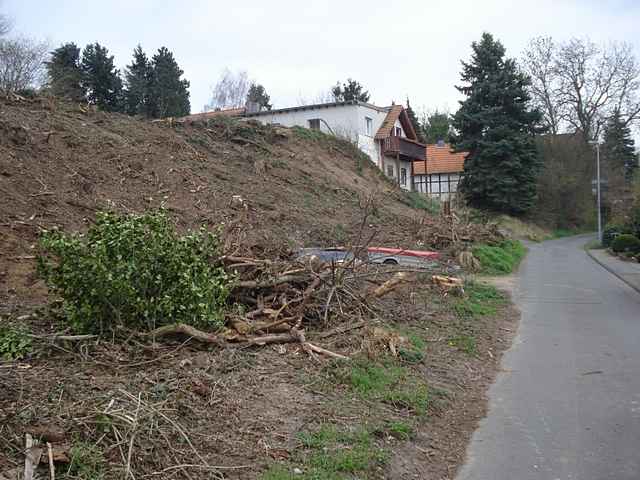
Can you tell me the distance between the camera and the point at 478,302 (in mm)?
15008

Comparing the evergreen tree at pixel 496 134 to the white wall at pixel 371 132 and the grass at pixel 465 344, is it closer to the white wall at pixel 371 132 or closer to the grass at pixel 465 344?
the white wall at pixel 371 132

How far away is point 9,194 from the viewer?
12836 millimetres

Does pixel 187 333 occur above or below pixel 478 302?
above

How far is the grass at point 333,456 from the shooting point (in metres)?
4.87

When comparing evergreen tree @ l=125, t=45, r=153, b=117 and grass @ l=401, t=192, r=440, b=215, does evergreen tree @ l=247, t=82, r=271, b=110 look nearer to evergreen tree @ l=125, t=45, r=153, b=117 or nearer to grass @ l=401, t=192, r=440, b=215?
evergreen tree @ l=125, t=45, r=153, b=117

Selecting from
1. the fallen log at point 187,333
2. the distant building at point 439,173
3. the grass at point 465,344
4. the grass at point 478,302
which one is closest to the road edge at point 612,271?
the grass at point 478,302

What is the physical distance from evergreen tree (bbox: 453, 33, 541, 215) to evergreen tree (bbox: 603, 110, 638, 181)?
50.6 feet

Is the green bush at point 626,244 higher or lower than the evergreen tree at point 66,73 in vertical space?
lower

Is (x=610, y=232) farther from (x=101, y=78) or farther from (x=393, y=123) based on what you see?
(x=101, y=78)

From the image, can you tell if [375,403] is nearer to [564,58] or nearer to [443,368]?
[443,368]

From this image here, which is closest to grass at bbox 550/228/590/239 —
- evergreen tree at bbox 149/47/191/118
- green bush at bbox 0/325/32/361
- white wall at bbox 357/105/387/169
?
white wall at bbox 357/105/387/169

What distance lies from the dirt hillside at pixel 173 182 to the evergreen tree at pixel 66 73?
9.83 m

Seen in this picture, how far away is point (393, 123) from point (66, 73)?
20.3m

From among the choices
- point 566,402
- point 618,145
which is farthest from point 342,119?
point 566,402
